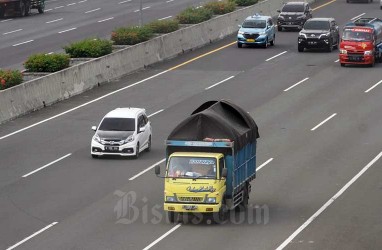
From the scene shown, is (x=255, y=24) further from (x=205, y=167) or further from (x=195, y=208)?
(x=195, y=208)

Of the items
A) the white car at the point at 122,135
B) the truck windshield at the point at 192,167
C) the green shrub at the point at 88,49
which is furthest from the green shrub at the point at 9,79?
the truck windshield at the point at 192,167

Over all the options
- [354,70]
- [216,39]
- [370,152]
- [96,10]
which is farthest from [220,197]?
[96,10]

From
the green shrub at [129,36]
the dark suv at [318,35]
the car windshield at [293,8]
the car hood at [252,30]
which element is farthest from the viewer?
the car windshield at [293,8]

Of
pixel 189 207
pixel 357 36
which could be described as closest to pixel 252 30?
pixel 357 36

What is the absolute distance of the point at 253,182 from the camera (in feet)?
119

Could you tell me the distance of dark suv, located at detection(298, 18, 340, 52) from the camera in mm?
64438

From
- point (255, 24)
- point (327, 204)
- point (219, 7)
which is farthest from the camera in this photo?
point (219, 7)

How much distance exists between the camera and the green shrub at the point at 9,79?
4822 cm

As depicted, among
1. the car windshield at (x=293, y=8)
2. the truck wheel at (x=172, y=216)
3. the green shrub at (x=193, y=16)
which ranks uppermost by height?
the truck wheel at (x=172, y=216)

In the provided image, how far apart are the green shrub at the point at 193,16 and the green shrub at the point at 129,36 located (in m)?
6.79

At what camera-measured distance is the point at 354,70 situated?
5947cm

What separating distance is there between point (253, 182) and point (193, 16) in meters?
32.8

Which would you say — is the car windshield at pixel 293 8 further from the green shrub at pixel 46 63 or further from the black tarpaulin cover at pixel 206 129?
the black tarpaulin cover at pixel 206 129

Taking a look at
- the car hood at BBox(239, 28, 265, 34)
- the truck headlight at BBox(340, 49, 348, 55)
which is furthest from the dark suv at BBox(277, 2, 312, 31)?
the truck headlight at BBox(340, 49, 348, 55)
